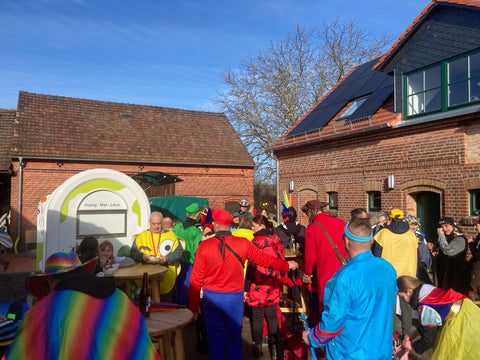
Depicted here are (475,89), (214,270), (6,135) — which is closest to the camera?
(214,270)

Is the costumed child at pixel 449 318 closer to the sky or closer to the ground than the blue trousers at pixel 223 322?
closer to the sky

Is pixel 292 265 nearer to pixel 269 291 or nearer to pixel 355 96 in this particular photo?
pixel 269 291

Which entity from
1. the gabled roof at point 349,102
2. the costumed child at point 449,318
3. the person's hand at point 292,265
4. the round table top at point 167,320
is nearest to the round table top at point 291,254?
the person's hand at point 292,265

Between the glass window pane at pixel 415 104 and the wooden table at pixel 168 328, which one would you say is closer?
the wooden table at pixel 168 328

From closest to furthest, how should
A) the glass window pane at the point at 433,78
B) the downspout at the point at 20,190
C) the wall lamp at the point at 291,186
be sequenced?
the glass window pane at the point at 433,78
the wall lamp at the point at 291,186
the downspout at the point at 20,190

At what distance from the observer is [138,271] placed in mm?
5203

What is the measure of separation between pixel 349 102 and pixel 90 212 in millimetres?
10764

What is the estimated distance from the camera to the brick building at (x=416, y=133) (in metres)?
9.39

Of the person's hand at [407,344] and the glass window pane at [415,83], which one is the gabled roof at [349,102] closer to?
the glass window pane at [415,83]

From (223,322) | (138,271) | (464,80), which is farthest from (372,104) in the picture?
(223,322)

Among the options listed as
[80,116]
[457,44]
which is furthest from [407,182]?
[80,116]

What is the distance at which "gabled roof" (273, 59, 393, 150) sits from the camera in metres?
12.6

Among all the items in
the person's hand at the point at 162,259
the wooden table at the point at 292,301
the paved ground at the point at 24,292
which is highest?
the person's hand at the point at 162,259

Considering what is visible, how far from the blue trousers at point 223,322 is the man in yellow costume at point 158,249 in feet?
5.73
